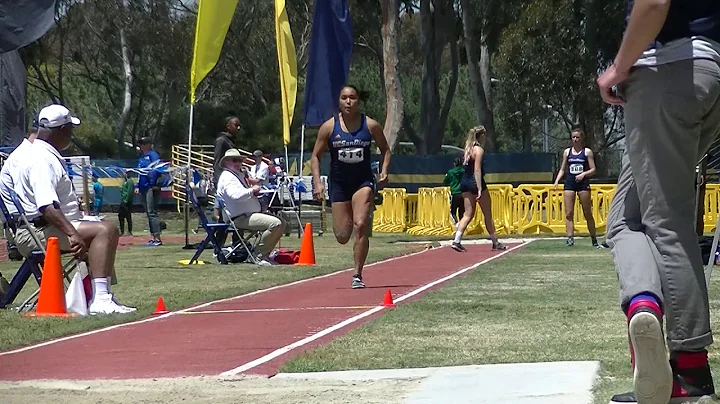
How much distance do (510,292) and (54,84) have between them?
56.9 metres

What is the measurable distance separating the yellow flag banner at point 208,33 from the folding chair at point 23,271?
8.51 meters

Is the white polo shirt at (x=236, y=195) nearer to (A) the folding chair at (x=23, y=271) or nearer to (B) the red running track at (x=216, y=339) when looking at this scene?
(B) the red running track at (x=216, y=339)

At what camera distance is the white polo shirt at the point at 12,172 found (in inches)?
392

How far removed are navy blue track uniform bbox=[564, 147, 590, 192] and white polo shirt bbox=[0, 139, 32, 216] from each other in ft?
35.8

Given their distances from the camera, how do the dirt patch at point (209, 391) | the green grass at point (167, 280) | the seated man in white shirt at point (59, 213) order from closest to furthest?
the dirt patch at point (209, 391), the green grass at point (167, 280), the seated man in white shirt at point (59, 213)

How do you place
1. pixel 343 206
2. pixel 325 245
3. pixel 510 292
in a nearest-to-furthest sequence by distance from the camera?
pixel 510 292 < pixel 343 206 < pixel 325 245

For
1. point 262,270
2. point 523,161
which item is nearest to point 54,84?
point 523,161

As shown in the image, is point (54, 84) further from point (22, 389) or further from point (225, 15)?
point (22, 389)

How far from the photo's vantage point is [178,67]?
58.2 meters

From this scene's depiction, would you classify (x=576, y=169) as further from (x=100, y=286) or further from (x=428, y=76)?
(x=428, y=76)

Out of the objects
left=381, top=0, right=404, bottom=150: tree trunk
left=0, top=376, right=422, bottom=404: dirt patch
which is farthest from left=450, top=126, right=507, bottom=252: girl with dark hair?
left=381, top=0, right=404, bottom=150: tree trunk

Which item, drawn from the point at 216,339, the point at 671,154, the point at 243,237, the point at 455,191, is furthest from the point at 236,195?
the point at 671,154

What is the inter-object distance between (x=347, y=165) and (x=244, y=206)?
14.5 feet

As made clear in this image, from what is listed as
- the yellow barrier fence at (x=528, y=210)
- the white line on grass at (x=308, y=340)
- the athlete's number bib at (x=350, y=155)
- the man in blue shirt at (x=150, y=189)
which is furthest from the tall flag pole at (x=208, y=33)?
the yellow barrier fence at (x=528, y=210)
